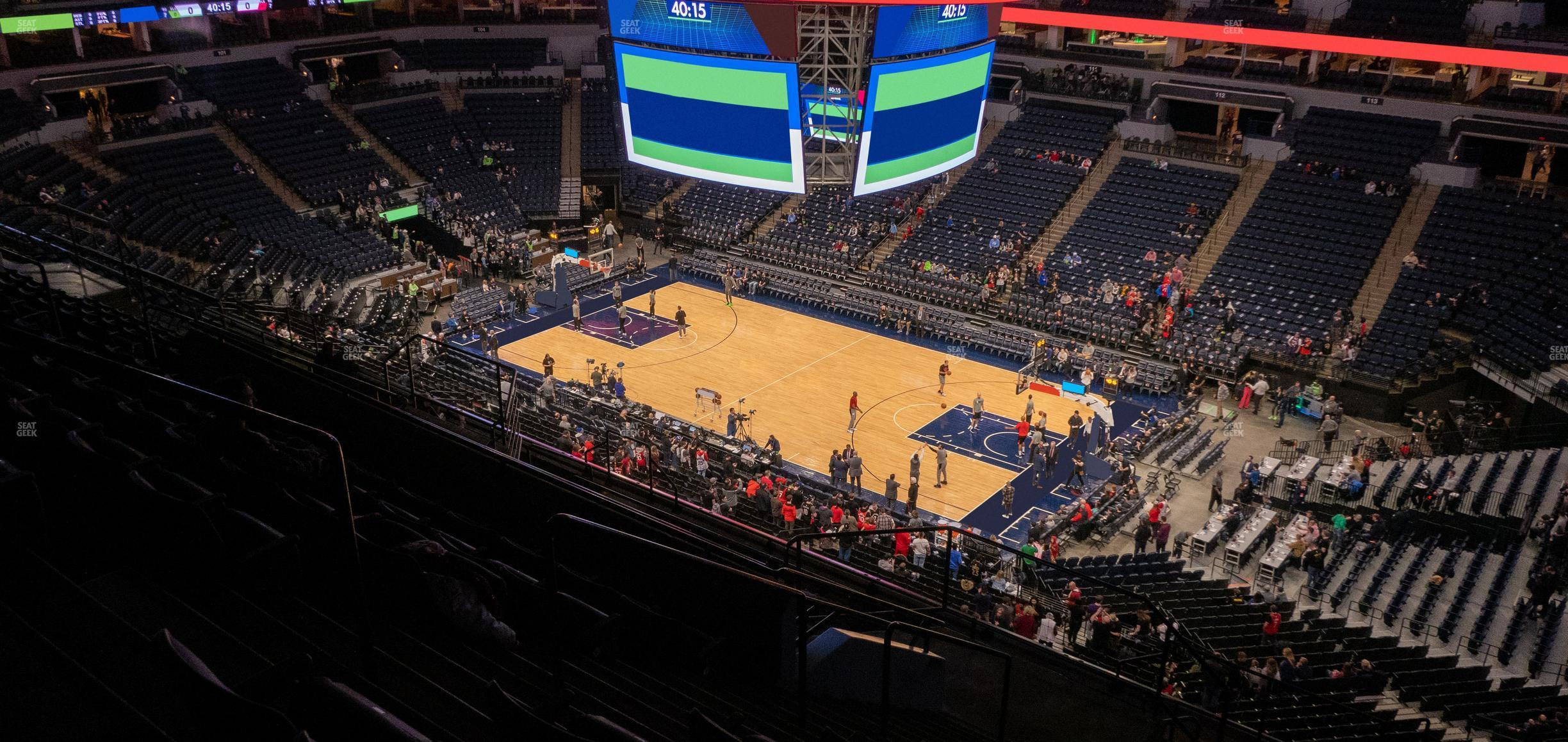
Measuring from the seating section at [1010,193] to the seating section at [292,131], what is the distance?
1832 centimetres

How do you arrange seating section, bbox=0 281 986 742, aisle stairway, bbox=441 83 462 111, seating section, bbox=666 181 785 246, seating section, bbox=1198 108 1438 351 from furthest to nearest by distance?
aisle stairway, bbox=441 83 462 111
seating section, bbox=666 181 785 246
seating section, bbox=1198 108 1438 351
seating section, bbox=0 281 986 742

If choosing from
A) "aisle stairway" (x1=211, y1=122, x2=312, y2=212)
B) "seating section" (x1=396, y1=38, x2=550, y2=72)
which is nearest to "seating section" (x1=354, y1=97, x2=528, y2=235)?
"seating section" (x1=396, y1=38, x2=550, y2=72)

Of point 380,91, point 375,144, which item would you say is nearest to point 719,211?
point 375,144

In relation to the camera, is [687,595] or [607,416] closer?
[687,595]

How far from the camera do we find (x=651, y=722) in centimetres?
697

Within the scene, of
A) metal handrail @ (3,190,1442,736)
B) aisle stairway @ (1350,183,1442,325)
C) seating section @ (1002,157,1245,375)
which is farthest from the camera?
seating section @ (1002,157,1245,375)

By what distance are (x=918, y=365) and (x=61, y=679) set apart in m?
26.6

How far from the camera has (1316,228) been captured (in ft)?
105

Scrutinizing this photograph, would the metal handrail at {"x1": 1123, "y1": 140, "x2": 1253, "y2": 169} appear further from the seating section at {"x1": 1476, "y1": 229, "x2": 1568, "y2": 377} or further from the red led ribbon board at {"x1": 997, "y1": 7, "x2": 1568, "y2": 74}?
the seating section at {"x1": 1476, "y1": 229, "x2": 1568, "y2": 377}

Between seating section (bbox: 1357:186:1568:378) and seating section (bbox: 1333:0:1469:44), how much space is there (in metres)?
4.77

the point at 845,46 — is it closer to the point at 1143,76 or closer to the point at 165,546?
the point at 165,546

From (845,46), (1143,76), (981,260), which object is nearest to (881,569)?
(845,46)

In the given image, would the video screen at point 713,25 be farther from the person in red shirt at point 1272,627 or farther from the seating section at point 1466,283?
the seating section at point 1466,283

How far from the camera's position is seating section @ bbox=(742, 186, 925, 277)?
1436 inches
